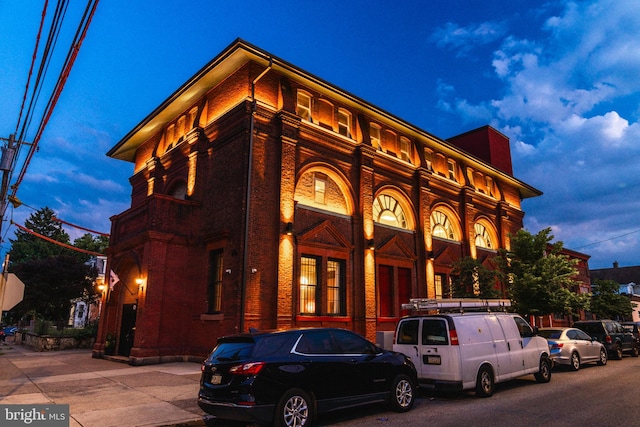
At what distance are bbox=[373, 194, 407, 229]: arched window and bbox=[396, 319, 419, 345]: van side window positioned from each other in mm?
10159

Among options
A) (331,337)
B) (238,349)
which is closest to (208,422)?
(238,349)

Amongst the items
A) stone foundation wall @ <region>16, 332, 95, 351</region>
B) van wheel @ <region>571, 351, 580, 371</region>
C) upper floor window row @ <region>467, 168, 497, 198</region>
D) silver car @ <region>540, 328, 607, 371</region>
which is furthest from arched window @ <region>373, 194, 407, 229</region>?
stone foundation wall @ <region>16, 332, 95, 351</region>

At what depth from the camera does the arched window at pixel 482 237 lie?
28.0m

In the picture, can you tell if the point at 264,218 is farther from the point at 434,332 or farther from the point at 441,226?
the point at 441,226

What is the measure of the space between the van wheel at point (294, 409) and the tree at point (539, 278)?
1654 centimetres

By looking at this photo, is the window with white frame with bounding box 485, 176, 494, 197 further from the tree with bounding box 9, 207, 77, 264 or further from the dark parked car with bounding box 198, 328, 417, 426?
the tree with bounding box 9, 207, 77, 264

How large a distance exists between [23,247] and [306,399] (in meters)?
62.4

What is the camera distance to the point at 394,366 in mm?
8445

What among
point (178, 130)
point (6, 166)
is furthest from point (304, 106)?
point (6, 166)

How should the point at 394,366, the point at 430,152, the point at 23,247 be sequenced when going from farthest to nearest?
the point at 23,247, the point at 430,152, the point at 394,366

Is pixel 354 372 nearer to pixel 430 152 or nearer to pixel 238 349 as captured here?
pixel 238 349

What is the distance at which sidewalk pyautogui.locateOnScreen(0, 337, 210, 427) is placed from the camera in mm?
7590

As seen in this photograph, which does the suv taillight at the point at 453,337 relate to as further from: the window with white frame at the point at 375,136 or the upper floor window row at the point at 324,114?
the window with white frame at the point at 375,136

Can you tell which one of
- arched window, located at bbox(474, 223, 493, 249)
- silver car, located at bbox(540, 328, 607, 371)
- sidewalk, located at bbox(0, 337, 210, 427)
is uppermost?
arched window, located at bbox(474, 223, 493, 249)
